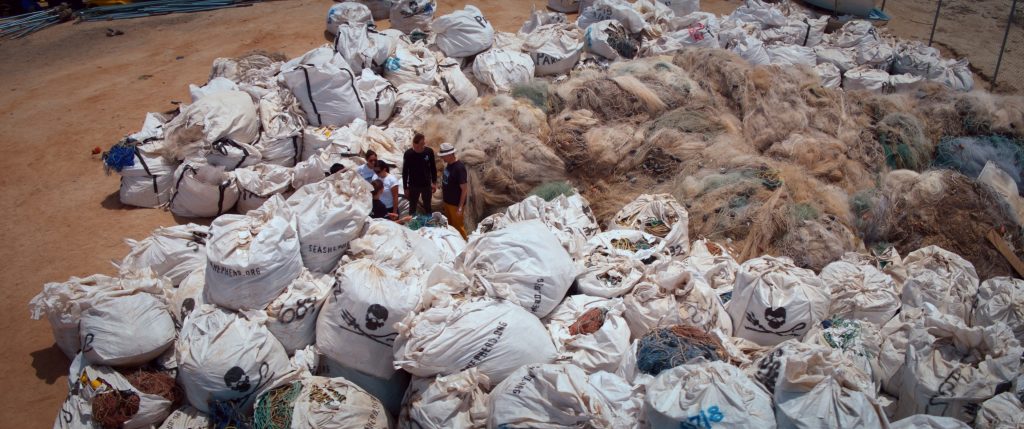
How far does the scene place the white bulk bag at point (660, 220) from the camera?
4.21 metres

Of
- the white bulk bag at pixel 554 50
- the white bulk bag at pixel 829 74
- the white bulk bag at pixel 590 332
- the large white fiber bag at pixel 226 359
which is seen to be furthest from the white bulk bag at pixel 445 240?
the white bulk bag at pixel 829 74

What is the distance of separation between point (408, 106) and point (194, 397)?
336 cm

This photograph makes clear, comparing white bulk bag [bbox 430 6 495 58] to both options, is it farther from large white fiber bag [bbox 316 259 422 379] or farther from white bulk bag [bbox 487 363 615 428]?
white bulk bag [bbox 487 363 615 428]

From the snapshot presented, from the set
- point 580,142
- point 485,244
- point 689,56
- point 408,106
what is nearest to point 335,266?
point 485,244

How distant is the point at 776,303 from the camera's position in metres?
3.35

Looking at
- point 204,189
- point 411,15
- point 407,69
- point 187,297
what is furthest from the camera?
point 411,15

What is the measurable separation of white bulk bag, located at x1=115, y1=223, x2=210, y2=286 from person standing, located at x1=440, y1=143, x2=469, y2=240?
1677 millimetres

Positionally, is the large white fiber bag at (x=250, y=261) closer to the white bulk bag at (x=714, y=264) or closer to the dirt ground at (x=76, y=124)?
the dirt ground at (x=76, y=124)

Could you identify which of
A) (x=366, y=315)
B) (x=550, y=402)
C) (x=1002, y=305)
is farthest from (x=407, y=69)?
(x=1002, y=305)

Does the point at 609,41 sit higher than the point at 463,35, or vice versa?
the point at 463,35

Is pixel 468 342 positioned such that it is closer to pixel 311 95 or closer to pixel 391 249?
pixel 391 249

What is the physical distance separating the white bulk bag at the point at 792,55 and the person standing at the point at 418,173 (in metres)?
4.19

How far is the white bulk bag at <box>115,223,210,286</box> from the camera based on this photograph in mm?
3982

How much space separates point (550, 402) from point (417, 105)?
3829 mm
